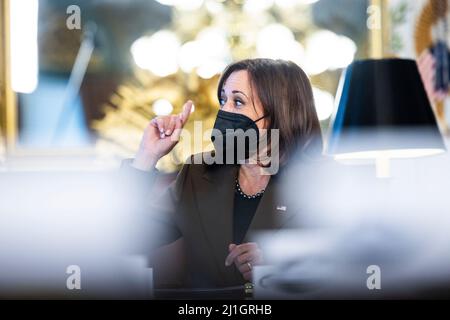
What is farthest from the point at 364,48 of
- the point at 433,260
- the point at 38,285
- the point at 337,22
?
the point at 38,285

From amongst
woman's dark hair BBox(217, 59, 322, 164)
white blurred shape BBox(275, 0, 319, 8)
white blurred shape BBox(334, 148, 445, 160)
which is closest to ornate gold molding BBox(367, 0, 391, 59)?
white blurred shape BBox(275, 0, 319, 8)

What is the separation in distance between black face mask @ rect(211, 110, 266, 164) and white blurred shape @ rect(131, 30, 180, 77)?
398 millimetres

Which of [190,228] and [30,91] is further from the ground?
[30,91]

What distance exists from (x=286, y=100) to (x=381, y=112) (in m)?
0.24

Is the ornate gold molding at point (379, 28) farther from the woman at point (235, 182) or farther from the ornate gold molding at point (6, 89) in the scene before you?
the ornate gold molding at point (6, 89)

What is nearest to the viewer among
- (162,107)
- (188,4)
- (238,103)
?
(238,103)

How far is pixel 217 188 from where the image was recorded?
156cm

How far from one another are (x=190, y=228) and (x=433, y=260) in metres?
Answer: 0.63

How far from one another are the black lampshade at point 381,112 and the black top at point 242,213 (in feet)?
0.85

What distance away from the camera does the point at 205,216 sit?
1.55 metres

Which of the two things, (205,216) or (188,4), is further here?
(188,4)

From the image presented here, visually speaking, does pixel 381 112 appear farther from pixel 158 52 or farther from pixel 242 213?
pixel 158 52

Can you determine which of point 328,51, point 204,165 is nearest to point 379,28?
point 328,51
